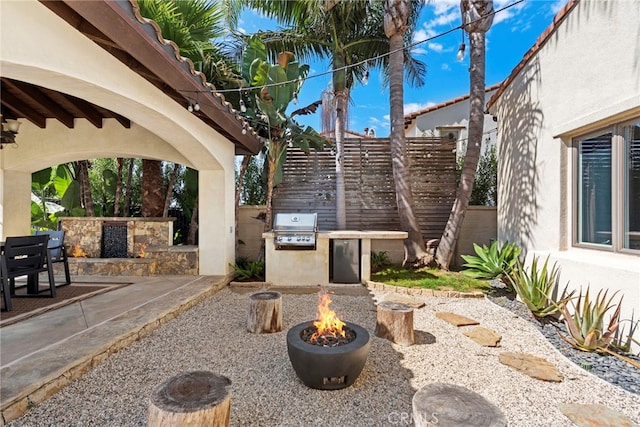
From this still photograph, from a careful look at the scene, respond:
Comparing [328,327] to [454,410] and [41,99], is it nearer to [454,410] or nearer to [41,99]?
[454,410]

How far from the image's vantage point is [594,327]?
371 cm

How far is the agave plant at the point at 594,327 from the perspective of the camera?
3.66 m

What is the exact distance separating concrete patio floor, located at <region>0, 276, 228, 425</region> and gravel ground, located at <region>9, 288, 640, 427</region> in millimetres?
128

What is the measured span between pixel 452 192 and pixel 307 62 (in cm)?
588

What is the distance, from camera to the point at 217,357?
3594 millimetres

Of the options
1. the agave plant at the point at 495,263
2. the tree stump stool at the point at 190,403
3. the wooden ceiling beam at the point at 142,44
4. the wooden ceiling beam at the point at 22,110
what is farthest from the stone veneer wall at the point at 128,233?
the agave plant at the point at 495,263

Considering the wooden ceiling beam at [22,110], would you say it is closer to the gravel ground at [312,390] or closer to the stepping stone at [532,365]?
the gravel ground at [312,390]

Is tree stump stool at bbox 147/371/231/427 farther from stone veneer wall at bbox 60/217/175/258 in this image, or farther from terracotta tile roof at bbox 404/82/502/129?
terracotta tile roof at bbox 404/82/502/129

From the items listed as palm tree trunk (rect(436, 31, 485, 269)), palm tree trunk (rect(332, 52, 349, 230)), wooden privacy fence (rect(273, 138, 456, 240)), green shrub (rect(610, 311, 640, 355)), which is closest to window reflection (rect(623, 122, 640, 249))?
green shrub (rect(610, 311, 640, 355))

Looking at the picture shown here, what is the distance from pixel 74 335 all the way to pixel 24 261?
75.2 inches

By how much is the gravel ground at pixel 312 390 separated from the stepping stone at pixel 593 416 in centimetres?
9

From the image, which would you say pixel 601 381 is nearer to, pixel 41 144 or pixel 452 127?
pixel 41 144

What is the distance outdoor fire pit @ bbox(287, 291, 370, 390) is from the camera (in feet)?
8.95

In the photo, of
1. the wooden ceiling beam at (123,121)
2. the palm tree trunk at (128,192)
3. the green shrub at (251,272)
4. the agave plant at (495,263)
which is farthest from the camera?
the palm tree trunk at (128,192)
